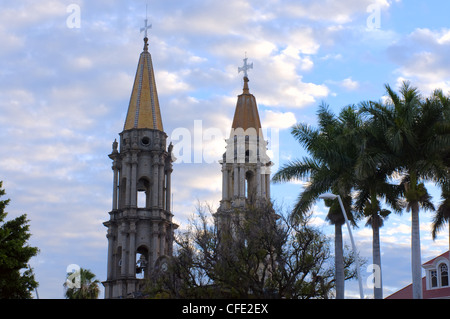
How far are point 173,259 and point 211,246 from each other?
2350 mm

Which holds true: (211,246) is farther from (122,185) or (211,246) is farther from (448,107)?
(122,185)

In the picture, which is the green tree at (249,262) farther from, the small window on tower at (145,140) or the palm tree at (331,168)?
the small window on tower at (145,140)

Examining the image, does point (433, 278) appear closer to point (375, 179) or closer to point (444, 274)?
point (444, 274)

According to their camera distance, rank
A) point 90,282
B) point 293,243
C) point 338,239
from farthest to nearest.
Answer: point 90,282, point 293,243, point 338,239

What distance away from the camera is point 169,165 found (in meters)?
86.6

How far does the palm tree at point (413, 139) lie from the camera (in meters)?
37.2

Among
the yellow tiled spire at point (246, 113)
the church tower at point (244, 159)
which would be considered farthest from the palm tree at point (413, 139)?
the yellow tiled spire at point (246, 113)

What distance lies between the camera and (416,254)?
120 feet

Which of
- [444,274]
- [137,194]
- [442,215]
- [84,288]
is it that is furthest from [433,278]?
[137,194]

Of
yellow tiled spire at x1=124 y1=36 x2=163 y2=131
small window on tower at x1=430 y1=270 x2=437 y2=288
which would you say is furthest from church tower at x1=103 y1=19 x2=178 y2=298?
small window on tower at x1=430 y1=270 x2=437 y2=288

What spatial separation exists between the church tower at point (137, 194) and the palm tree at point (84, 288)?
10.1m
